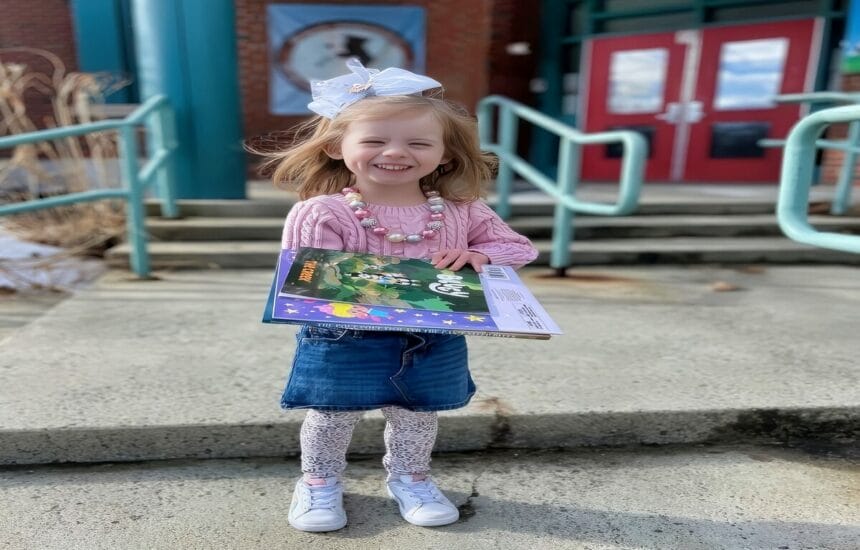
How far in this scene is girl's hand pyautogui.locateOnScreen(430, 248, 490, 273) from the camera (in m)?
1.59

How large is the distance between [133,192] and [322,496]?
256cm

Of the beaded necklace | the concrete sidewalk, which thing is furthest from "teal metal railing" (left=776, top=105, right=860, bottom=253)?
the beaded necklace

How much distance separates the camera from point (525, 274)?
4.14m

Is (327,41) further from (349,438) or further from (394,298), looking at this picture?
(394,298)

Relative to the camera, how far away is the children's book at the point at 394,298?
1.34m

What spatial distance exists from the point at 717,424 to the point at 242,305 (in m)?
2.25

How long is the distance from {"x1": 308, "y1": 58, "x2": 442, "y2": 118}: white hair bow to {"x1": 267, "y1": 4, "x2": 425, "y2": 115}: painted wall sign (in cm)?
578

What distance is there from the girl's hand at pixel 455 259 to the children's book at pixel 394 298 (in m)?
0.02

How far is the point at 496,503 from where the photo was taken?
1.95 meters

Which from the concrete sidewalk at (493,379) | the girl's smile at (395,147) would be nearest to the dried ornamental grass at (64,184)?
the concrete sidewalk at (493,379)

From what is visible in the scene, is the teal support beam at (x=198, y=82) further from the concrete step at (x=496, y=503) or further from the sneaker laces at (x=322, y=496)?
the sneaker laces at (x=322, y=496)

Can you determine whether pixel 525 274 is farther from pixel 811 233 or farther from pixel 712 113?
pixel 712 113

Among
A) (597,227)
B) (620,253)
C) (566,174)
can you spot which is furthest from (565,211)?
(597,227)

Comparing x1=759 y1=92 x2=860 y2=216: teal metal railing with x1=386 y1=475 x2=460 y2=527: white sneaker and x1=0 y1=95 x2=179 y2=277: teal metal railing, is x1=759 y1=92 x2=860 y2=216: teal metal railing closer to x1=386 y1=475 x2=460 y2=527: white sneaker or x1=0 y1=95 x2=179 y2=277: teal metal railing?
x1=386 y1=475 x2=460 y2=527: white sneaker
